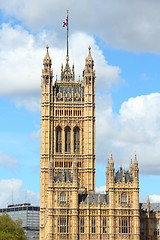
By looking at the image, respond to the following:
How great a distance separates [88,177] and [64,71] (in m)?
28.5

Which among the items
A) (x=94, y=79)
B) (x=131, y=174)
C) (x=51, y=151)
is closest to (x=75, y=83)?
(x=94, y=79)

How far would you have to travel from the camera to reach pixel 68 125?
150 m

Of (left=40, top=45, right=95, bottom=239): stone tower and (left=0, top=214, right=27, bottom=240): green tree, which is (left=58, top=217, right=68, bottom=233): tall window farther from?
(left=40, top=45, right=95, bottom=239): stone tower

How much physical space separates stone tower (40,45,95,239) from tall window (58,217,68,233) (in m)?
24.4

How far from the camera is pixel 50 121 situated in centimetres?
14975

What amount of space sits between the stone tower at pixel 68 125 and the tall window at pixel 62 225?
2435 centimetres

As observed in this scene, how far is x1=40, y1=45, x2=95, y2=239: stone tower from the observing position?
14688 cm

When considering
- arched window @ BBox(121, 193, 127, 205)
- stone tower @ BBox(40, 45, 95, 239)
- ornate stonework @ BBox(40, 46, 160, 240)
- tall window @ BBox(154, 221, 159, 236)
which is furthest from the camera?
stone tower @ BBox(40, 45, 95, 239)

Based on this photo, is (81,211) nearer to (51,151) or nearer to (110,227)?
(110,227)

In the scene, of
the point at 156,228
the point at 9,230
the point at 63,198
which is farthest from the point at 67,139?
the point at 156,228

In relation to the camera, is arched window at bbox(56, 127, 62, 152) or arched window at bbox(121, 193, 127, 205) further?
arched window at bbox(56, 127, 62, 152)

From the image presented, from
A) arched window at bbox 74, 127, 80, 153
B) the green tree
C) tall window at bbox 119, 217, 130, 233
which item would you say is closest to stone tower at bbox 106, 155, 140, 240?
tall window at bbox 119, 217, 130, 233

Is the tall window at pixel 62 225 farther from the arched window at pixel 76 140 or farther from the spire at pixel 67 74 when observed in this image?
the spire at pixel 67 74

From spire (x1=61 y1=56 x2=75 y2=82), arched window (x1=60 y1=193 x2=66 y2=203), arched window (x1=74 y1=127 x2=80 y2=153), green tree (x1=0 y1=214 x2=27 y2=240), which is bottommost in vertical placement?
green tree (x1=0 y1=214 x2=27 y2=240)
